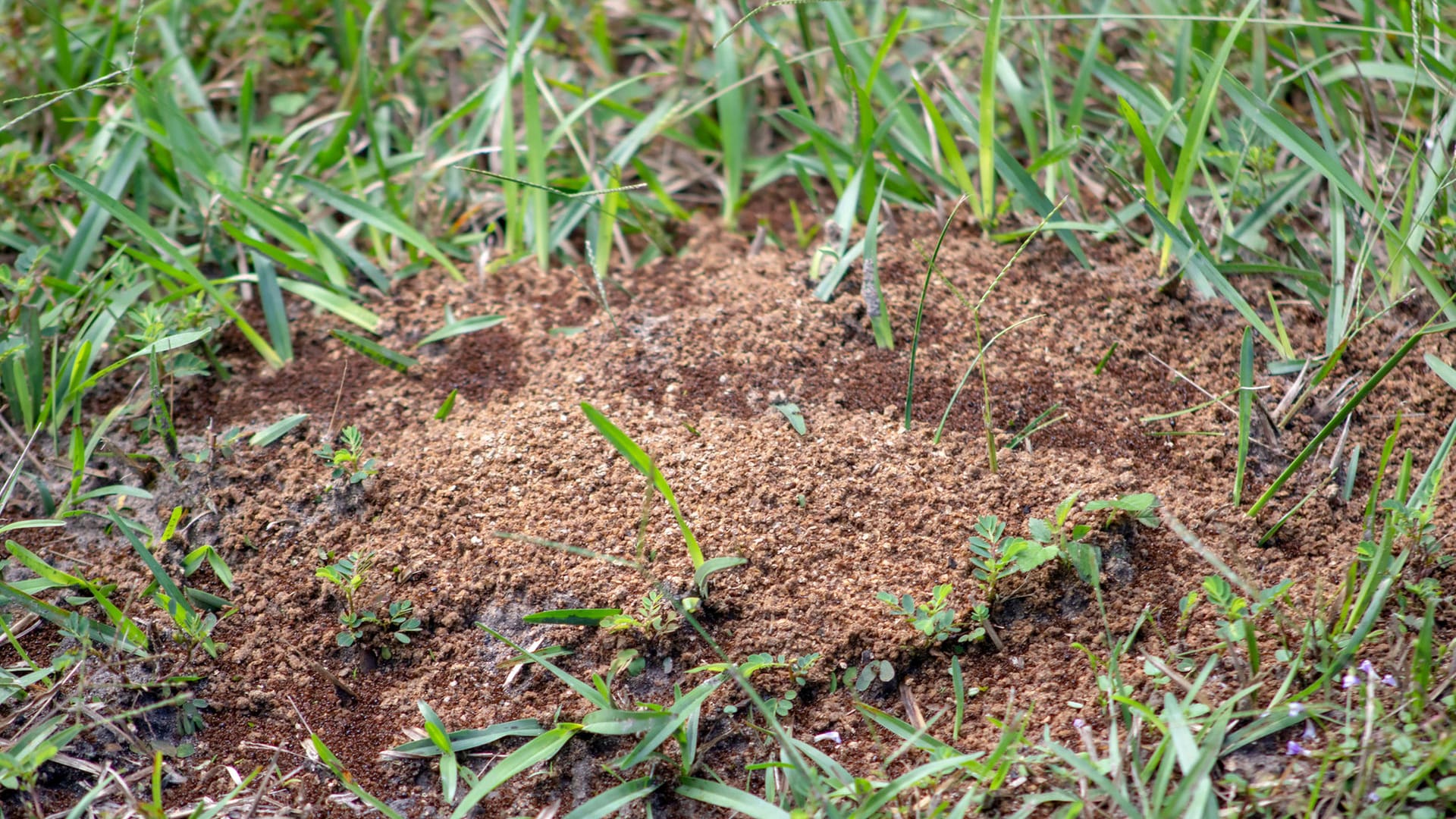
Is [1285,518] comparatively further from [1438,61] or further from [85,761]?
[85,761]

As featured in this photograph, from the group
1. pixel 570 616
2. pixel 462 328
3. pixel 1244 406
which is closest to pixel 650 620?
pixel 570 616

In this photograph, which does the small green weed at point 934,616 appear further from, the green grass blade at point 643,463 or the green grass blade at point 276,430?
the green grass blade at point 276,430

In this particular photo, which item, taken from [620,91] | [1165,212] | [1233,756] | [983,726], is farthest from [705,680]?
[620,91]

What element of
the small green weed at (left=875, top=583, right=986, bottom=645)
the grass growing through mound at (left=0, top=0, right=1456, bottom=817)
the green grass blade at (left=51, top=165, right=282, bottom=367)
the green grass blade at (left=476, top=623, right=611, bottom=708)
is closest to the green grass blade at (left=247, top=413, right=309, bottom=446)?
the grass growing through mound at (left=0, top=0, right=1456, bottom=817)

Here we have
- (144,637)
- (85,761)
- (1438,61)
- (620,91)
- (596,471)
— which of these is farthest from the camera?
(620,91)

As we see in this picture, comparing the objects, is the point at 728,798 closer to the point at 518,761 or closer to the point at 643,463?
the point at 518,761

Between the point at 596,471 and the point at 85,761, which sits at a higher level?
the point at 596,471
